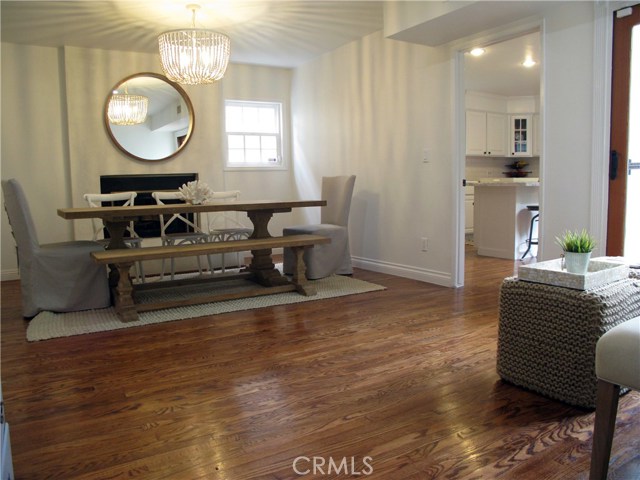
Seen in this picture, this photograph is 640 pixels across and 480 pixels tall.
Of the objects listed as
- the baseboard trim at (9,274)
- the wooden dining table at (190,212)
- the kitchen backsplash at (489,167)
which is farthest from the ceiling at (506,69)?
the baseboard trim at (9,274)

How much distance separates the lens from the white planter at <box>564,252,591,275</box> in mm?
2010

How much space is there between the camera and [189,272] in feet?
17.4

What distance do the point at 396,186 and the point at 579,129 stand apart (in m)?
1.92

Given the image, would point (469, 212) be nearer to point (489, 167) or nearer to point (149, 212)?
point (489, 167)

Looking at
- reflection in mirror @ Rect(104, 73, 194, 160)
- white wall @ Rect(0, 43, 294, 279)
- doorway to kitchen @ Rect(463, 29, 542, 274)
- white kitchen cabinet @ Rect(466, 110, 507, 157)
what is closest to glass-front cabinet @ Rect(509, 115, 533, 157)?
doorway to kitchen @ Rect(463, 29, 542, 274)

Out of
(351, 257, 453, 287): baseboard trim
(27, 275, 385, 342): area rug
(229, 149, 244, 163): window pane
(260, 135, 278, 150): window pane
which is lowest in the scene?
(27, 275, 385, 342): area rug

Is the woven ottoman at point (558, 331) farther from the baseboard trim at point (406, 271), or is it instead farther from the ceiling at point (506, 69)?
the ceiling at point (506, 69)

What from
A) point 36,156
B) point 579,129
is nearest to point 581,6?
point 579,129

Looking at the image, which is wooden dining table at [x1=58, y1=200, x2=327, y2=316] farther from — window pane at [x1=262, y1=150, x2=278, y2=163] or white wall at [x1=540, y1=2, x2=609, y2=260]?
window pane at [x1=262, y1=150, x2=278, y2=163]

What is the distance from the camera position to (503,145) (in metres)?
8.41

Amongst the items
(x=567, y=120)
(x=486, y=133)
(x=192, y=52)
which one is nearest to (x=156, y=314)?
(x=192, y=52)

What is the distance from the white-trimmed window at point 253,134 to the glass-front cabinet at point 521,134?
421cm

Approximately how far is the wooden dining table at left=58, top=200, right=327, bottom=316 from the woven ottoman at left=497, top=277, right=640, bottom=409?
7.14ft

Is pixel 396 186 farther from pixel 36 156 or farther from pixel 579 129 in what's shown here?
pixel 36 156
